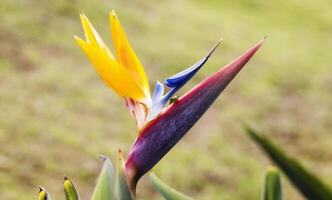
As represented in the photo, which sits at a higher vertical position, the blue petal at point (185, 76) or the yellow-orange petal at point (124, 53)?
the yellow-orange petal at point (124, 53)

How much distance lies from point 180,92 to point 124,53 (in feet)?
7.79

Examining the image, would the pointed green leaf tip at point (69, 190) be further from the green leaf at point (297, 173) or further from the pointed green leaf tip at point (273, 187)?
the green leaf at point (297, 173)

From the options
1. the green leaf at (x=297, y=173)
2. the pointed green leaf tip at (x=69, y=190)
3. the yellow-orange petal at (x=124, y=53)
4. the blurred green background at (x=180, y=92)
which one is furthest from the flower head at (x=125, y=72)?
the blurred green background at (x=180, y=92)

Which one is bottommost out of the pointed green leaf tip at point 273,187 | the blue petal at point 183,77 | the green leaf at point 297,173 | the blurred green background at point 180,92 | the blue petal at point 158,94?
the blurred green background at point 180,92

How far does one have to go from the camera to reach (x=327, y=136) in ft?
10.4

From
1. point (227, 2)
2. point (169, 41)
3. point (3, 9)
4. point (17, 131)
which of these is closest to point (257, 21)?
point (227, 2)

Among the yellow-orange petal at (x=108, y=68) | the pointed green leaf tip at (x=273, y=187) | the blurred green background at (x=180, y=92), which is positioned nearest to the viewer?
the yellow-orange petal at (x=108, y=68)

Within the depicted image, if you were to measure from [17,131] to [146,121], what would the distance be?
6.27ft

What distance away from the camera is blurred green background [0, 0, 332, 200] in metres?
2.64

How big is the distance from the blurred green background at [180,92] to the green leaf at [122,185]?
5.34 feet

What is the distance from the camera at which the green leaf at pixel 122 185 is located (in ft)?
2.68

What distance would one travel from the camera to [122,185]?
0.82 meters

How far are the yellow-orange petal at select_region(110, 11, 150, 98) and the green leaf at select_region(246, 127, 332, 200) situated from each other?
52 centimetres

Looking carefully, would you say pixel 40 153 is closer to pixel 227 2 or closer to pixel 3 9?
pixel 3 9
